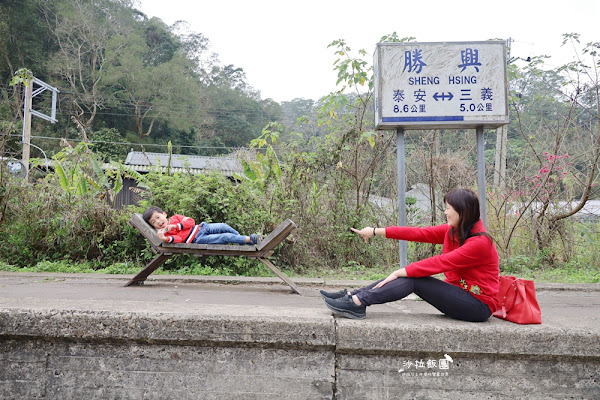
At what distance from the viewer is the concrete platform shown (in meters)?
2.60

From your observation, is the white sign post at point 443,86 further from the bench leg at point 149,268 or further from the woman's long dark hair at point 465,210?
the bench leg at point 149,268

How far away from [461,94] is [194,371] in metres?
3.64

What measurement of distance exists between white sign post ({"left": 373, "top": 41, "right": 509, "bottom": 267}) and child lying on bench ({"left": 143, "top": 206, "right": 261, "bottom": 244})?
1.90 metres

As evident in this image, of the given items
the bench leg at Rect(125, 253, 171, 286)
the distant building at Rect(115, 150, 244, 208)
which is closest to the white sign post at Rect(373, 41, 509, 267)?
the bench leg at Rect(125, 253, 171, 286)

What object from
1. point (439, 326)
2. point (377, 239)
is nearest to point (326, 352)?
point (439, 326)

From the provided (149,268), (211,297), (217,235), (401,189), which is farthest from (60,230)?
(401,189)

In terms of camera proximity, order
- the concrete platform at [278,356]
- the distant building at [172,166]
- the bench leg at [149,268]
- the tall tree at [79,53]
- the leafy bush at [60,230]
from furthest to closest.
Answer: the tall tree at [79,53], the distant building at [172,166], the leafy bush at [60,230], the bench leg at [149,268], the concrete platform at [278,356]

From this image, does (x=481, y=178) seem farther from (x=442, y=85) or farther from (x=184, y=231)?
(x=184, y=231)

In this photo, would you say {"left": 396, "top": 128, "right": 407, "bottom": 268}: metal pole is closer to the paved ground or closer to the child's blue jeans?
the paved ground

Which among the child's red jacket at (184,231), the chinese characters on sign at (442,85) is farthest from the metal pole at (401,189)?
the child's red jacket at (184,231)

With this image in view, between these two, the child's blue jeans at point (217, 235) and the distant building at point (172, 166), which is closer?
the child's blue jeans at point (217, 235)

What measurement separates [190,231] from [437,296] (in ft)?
10.8

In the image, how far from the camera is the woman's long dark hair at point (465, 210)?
2879 millimetres

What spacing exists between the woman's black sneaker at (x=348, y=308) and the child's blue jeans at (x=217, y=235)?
2431 millimetres
